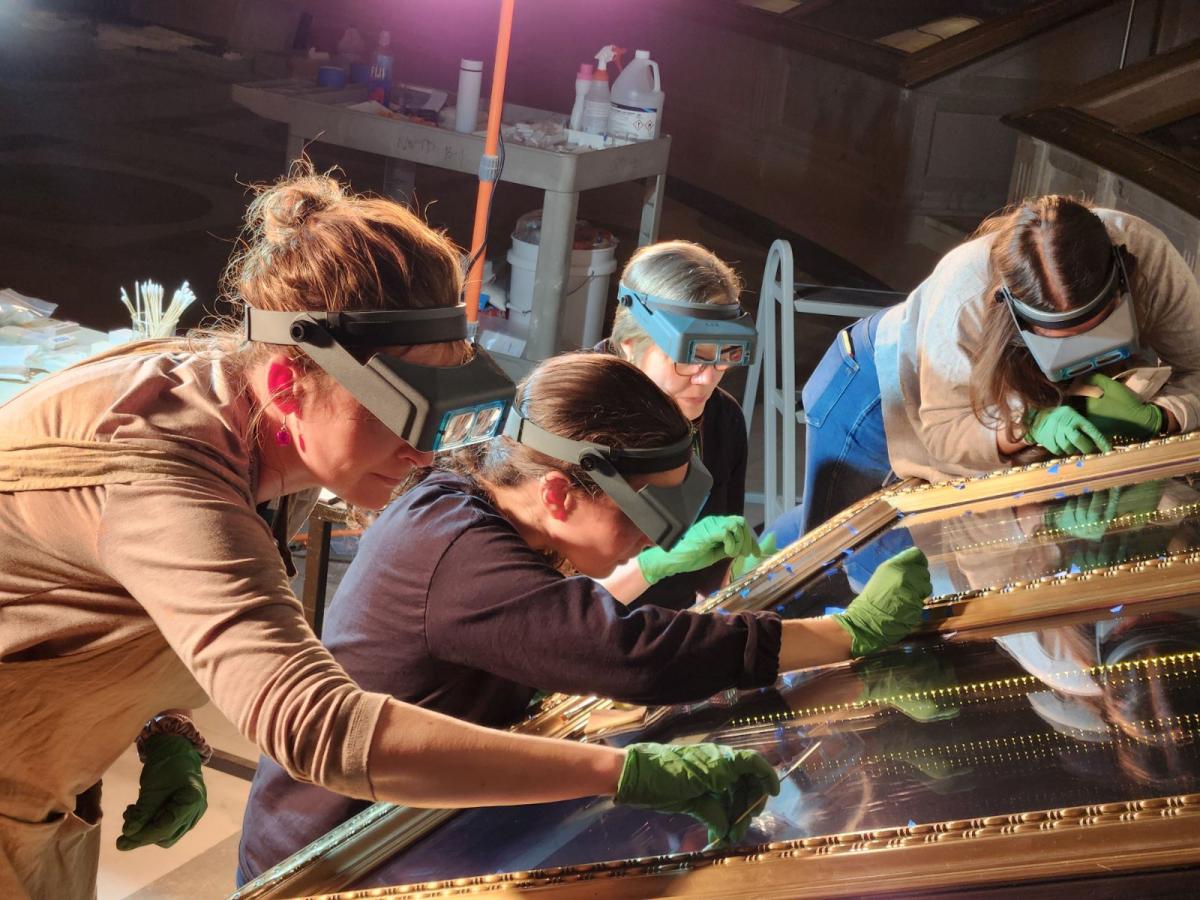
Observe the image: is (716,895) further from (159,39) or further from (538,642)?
(159,39)

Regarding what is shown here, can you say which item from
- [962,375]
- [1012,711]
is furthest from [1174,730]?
[962,375]

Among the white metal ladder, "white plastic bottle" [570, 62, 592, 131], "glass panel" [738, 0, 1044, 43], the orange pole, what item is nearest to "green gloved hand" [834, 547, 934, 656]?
the orange pole

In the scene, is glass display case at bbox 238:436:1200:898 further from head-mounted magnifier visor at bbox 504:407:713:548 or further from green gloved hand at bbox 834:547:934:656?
head-mounted magnifier visor at bbox 504:407:713:548

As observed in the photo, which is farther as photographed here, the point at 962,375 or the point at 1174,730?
the point at 962,375

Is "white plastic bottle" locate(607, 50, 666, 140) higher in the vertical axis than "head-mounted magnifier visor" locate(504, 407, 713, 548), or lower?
higher

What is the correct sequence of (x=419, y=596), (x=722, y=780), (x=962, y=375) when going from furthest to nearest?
1. (x=962, y=375)
2. (x=419, y=596)
3. (x=722, y=780)

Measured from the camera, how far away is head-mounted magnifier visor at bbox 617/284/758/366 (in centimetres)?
259

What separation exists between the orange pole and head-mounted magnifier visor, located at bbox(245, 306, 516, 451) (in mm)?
2254

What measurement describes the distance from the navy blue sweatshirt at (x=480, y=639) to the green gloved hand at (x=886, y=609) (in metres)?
0.15

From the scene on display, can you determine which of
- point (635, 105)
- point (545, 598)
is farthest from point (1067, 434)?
point (635, 105)

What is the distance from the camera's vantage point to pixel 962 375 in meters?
2.66

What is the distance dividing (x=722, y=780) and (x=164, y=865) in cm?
213

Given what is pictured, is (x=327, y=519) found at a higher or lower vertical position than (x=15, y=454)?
lower

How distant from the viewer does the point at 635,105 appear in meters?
5.52
